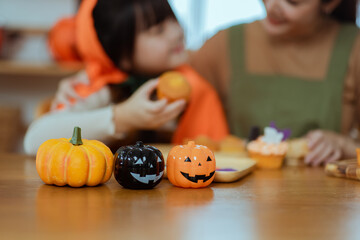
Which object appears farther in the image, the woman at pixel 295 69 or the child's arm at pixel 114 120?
the woman at pixel 295 69

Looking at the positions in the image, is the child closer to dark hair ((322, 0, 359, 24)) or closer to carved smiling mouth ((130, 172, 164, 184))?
carved smiling mouth ((130, 172, 164, 184))

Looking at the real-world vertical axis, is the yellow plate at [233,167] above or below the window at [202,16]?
below

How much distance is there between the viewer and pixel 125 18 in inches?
41.3

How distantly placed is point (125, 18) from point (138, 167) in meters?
0.64

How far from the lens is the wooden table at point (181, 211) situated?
14.1 inches

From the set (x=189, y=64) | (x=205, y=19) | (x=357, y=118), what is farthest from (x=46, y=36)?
(x=357, y=118)

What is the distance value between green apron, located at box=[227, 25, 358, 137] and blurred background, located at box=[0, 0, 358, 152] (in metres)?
1.49

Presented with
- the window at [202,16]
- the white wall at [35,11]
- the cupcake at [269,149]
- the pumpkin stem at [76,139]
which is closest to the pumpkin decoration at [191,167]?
the pumpkin stem at [76,139]

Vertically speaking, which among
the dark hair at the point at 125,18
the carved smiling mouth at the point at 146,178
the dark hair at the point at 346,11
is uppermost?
the dark hair at the point at 346,11

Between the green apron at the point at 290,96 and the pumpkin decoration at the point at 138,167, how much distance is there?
0.75 metres

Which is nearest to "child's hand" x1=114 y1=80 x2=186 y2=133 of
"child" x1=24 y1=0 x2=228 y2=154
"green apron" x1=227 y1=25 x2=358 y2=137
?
"child" x1=24 y1=0 x2=228 y2=154

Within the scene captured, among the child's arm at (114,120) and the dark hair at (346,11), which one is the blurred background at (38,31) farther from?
the child's arm at (114,120)

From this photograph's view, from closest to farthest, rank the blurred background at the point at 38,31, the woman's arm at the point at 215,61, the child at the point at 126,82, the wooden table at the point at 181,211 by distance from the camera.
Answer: the wooden table at the point at 181,211
the child at the point at 126,82
the woman's arm at the point at 215,61
the blurred background at the point at 38,31

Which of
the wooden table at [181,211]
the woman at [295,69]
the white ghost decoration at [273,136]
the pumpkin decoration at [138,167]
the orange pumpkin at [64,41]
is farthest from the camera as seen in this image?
the orange pumpkin at [64,41]
